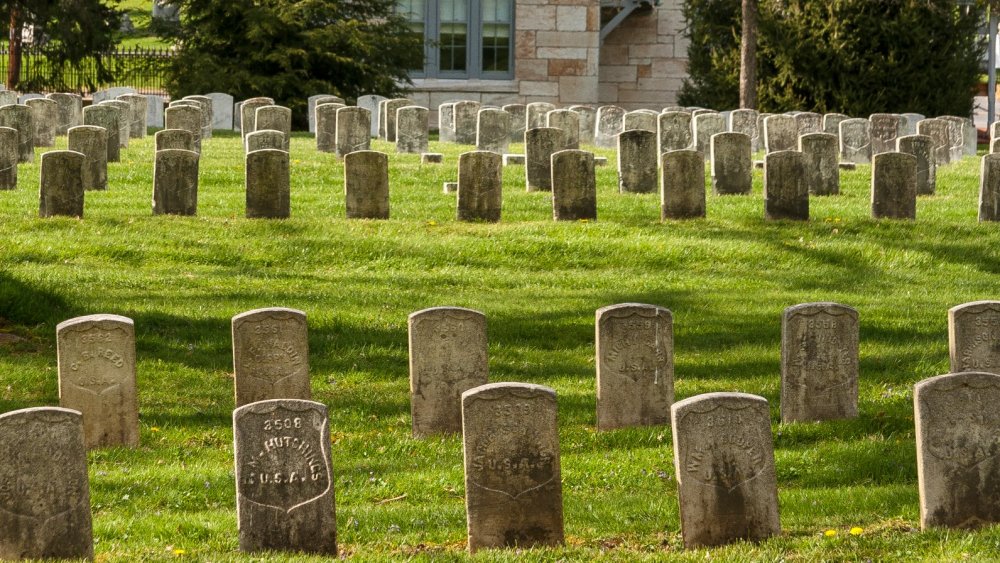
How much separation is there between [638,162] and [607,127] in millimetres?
7134

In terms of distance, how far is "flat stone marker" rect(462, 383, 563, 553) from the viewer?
6684mm

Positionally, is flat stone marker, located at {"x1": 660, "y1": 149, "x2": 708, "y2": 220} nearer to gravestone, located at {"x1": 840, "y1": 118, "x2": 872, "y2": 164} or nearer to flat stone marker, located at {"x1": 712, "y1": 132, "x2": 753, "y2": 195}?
flat stone marker, located at {"x1": 712, "y1": 132, "x2": 753, "y2": 195}

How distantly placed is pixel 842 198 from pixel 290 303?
24.9 feet

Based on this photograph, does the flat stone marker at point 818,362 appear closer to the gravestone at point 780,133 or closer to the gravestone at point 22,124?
the gravestone at point 22,124

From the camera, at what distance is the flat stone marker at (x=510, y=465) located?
21.9 ft

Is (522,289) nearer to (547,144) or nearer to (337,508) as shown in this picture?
(547,144)

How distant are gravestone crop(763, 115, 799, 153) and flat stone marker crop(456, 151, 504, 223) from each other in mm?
7378

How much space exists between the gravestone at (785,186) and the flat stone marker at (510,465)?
9.06 metres

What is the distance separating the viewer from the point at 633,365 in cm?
877

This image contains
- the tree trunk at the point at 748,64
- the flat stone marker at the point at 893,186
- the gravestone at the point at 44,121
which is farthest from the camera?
the tree trunk at the point at 748,64

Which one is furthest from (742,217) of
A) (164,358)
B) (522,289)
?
(164,358)

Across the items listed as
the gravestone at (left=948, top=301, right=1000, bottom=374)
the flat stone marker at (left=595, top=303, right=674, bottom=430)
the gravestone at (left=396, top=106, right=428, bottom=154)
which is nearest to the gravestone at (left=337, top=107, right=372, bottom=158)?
the gravestone at (left=396, top=106, right=428, bottom=154)

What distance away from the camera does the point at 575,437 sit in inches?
347

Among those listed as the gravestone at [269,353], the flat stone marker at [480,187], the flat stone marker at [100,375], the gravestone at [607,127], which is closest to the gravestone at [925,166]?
the flat stone marker at [480,187]
